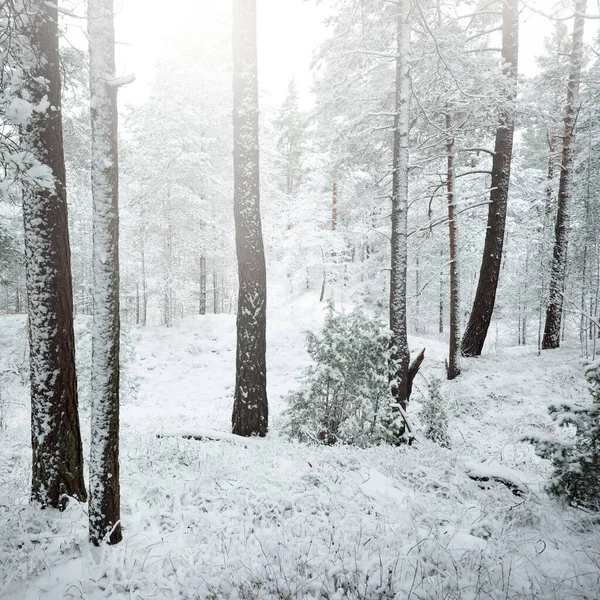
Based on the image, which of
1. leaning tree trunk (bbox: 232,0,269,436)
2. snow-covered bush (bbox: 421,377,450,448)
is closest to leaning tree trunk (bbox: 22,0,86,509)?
leaning tree trunk (bbox: 232,0,269,436)

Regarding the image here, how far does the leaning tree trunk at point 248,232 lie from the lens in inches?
254

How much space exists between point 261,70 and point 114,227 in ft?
66.9

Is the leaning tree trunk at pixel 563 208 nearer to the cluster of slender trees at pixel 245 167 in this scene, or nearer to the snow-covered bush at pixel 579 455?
the cluster of slender trees at pixel 245 167

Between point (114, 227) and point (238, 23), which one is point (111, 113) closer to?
point (114, 227)

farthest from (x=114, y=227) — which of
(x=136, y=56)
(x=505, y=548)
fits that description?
(x=505, y=548)

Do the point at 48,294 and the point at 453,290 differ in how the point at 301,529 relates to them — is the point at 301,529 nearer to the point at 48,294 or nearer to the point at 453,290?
the point at 48,294

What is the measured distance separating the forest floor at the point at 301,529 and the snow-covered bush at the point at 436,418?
1.13 ft

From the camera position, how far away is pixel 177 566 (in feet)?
10.7

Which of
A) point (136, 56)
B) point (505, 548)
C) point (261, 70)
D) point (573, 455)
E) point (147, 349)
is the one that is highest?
point (261, 70)

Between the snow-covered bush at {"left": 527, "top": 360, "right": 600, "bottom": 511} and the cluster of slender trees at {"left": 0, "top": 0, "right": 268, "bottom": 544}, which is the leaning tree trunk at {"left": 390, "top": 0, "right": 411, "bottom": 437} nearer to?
the snow-covered bush at {"left": 527, "top": 360, "right": 600, "bottom": 511}

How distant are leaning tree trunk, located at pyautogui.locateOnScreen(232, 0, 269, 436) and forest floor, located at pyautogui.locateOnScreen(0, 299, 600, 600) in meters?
0.75

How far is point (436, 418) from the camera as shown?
280 inches

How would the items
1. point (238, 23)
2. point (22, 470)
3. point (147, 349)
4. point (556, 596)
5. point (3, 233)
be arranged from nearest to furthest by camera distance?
point (556, 596), point (22, 470), point (238, 23), point (3, 233), point (147, 349)

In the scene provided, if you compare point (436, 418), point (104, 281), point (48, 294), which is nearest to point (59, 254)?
point (48, 294)
